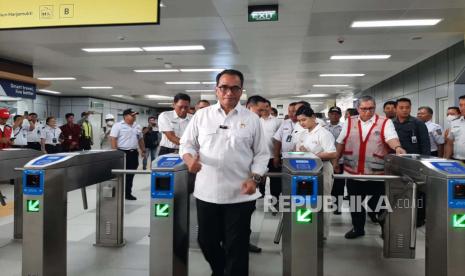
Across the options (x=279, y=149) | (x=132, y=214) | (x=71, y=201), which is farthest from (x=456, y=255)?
(x=71, y=201)

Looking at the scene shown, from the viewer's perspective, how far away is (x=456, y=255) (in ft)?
6.30

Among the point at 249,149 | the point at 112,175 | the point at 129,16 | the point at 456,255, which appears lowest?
the point at 456,255

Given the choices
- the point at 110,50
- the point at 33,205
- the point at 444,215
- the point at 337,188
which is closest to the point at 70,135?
the point at 110,50

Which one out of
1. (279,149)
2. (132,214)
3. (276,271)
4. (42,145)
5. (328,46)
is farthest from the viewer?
(42,145)

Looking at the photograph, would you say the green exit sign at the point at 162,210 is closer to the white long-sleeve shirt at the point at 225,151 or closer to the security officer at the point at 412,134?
the white long-sleeve shirt at the point at 225,151

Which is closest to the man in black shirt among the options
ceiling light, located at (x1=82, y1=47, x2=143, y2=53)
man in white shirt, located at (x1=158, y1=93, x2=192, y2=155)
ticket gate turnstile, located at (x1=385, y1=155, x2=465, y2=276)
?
ticket gate turnstile, located at (x1=385, y1=155, x2=465, y2=276)

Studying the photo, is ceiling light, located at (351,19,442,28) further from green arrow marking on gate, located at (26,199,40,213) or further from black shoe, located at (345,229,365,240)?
green arrow marking on gate, located at (26,199,40,213)

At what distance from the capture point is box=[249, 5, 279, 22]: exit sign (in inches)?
170

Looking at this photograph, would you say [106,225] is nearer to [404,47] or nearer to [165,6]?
[165,6]

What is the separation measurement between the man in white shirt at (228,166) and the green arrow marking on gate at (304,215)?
27cm

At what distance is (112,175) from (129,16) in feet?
4.30

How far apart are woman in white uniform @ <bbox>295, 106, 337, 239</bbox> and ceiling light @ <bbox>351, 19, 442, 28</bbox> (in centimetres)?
250

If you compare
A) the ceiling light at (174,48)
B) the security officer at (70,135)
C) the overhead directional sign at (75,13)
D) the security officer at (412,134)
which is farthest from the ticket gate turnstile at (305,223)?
the security officer at (70,135)

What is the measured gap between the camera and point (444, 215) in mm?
1929
